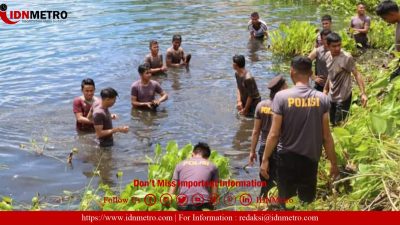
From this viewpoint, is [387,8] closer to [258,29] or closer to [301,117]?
[301,117]

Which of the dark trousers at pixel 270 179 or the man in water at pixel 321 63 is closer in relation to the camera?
the dark trousers at pixel 270 179

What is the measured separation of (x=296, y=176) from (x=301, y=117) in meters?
0.67

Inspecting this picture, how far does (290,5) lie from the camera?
22656mm

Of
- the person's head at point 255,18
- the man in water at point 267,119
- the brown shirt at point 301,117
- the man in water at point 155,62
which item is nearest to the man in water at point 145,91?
the man in water at point 155,62

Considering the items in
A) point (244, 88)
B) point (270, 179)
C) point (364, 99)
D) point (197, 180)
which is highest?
point (364, 99)

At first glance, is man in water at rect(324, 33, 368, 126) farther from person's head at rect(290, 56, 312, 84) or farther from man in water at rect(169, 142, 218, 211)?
man in water at rect(169, 142, 218, 211)

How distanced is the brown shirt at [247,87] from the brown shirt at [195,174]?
10.4ft

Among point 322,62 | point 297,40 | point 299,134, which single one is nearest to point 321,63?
point 322,62

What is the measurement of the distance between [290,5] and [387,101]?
17110 millimetres

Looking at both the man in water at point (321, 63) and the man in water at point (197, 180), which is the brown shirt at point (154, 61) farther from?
the man in water at point (197, 180)

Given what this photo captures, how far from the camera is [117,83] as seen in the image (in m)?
12.2

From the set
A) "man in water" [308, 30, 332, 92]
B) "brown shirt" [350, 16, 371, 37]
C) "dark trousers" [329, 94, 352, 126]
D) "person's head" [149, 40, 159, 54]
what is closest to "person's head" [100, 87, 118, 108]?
"man in water" [308, 30, 332, 92]

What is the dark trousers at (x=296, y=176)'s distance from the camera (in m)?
5.04
